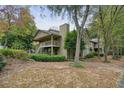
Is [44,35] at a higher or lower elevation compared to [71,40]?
higher

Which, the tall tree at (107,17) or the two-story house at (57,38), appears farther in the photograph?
the two-story house at (57,38)

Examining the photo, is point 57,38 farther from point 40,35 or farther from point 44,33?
point 40,35

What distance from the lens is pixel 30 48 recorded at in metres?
26.1

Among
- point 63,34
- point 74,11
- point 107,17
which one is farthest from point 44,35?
point 74,11

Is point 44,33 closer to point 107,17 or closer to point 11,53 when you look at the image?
point 107,17

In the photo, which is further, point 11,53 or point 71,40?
point 71,40

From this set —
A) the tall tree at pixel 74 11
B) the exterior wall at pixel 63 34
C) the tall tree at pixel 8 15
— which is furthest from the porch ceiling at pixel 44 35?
the tall tree at pixel 74 11

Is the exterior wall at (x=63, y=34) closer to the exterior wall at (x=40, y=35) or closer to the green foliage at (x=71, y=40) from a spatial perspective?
the green foliage at (x=71, y=40)

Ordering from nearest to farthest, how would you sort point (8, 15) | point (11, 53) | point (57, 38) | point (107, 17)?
point (11, 53) < point (8, 15) < point (107, 17) < point (57, 38)

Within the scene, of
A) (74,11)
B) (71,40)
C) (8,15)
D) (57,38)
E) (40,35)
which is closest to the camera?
(74,11)

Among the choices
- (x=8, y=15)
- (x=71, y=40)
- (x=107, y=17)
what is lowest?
(x=71, y=40)

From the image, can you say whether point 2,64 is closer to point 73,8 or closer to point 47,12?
point 47,12

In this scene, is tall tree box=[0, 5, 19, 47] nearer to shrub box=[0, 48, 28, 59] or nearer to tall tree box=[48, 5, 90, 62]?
shrub box=[0, 48, 28, 59]
